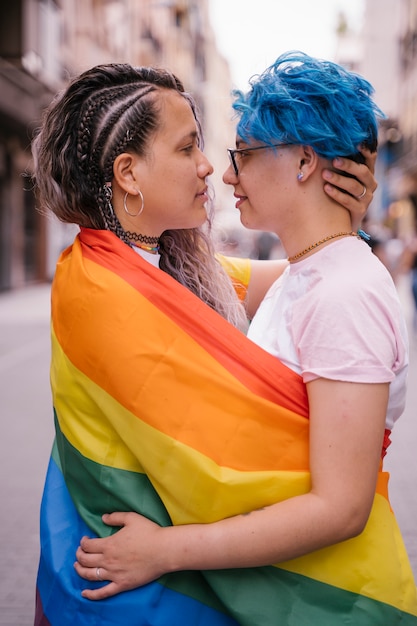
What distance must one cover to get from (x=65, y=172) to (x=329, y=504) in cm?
82

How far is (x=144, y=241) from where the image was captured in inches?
65.4

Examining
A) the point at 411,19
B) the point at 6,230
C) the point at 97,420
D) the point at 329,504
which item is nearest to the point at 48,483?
the point at 97,420

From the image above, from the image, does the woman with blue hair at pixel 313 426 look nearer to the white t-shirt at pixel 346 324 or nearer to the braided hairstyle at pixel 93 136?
the white t-shirt at pixel 346 324

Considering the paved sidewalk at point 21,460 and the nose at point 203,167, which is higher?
the nose at point 203,167

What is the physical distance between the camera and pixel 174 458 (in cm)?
132

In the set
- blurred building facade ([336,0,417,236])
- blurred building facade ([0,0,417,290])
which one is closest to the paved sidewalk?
blurred building facade ([0,0,417,290])

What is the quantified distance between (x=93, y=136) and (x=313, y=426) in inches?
28.4

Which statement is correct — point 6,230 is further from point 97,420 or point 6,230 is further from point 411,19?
point 411,19

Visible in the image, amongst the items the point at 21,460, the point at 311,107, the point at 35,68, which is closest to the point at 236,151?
the point at 311,107

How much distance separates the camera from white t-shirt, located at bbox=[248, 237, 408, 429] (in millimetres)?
1302

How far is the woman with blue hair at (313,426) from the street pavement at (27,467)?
85.7 inches

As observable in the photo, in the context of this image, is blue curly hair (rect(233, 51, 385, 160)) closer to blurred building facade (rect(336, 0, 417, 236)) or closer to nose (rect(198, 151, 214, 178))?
nose (rect(198, 151, 214, 178))

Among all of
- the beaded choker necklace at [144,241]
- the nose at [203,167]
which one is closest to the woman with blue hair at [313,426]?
the nose at [203,167]

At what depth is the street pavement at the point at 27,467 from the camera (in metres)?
3.64
